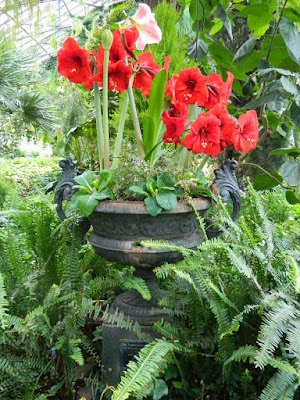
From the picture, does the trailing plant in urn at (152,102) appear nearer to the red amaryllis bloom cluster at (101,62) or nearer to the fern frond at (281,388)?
the red amaryllis bloom cluster at (101,62)

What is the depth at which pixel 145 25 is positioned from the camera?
4.32ft

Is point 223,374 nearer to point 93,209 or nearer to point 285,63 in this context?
point 93,209

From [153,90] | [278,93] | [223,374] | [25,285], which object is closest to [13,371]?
[25,285]

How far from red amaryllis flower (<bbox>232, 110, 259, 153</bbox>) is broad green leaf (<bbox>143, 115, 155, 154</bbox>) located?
0.30 m

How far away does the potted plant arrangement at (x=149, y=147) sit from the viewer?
1197 millimetres

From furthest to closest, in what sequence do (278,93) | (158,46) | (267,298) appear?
(158,46) → (278,93) → (267,298)

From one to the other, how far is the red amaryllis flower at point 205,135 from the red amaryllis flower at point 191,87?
93 mm

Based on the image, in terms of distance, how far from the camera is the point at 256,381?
99 cm

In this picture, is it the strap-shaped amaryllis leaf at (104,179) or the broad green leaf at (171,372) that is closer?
the broad green leaf at (171,372)

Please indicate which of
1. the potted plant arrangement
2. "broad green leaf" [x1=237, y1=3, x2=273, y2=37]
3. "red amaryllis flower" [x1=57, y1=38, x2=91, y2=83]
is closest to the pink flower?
the potted plant arrangement

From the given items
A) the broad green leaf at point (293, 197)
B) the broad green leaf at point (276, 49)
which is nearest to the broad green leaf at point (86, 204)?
the broad green leaf at point (293, 197)

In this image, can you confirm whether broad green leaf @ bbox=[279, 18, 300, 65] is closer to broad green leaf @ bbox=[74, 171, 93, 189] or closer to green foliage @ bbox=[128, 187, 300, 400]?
green foliage @ bbox=[128, 187, 300, 400]

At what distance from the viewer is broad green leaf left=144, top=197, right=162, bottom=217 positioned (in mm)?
1143

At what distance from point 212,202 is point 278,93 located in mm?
505
